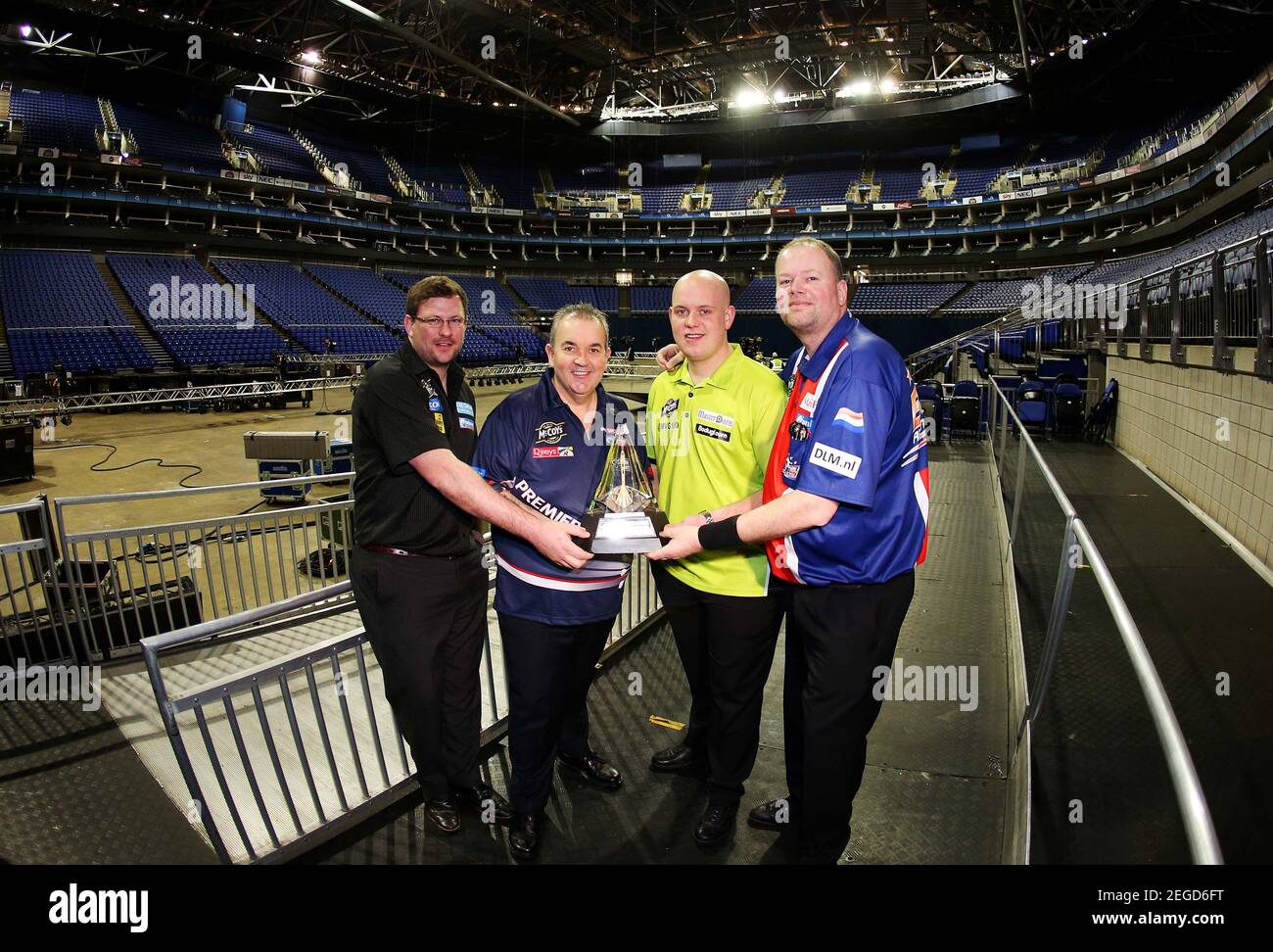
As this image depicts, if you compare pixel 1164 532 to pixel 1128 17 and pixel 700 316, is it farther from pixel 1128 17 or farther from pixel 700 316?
pixel 1128 17

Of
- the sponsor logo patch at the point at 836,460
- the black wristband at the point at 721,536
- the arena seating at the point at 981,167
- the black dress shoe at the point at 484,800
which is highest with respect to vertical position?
the arena seating at the point at 981,167

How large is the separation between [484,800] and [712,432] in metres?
1.77

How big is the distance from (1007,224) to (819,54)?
51.6 feet

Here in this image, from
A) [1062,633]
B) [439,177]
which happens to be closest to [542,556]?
[1062,633]

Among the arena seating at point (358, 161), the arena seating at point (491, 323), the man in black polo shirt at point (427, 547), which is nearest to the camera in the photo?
the man in black polo shirt at point (427, 547)

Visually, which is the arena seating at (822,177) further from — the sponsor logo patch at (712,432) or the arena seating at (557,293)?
the sponsor logo patch at (712,432)

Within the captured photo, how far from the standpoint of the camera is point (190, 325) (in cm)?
2419

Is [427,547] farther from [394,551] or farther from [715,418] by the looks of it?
[715,418]

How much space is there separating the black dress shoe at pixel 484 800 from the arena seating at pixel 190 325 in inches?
941

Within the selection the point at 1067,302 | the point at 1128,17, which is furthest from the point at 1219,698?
the point at 1128,17

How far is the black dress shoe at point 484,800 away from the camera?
2.70m

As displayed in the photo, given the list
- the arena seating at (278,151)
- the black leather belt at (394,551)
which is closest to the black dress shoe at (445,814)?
the black leather belt at (394,551)
